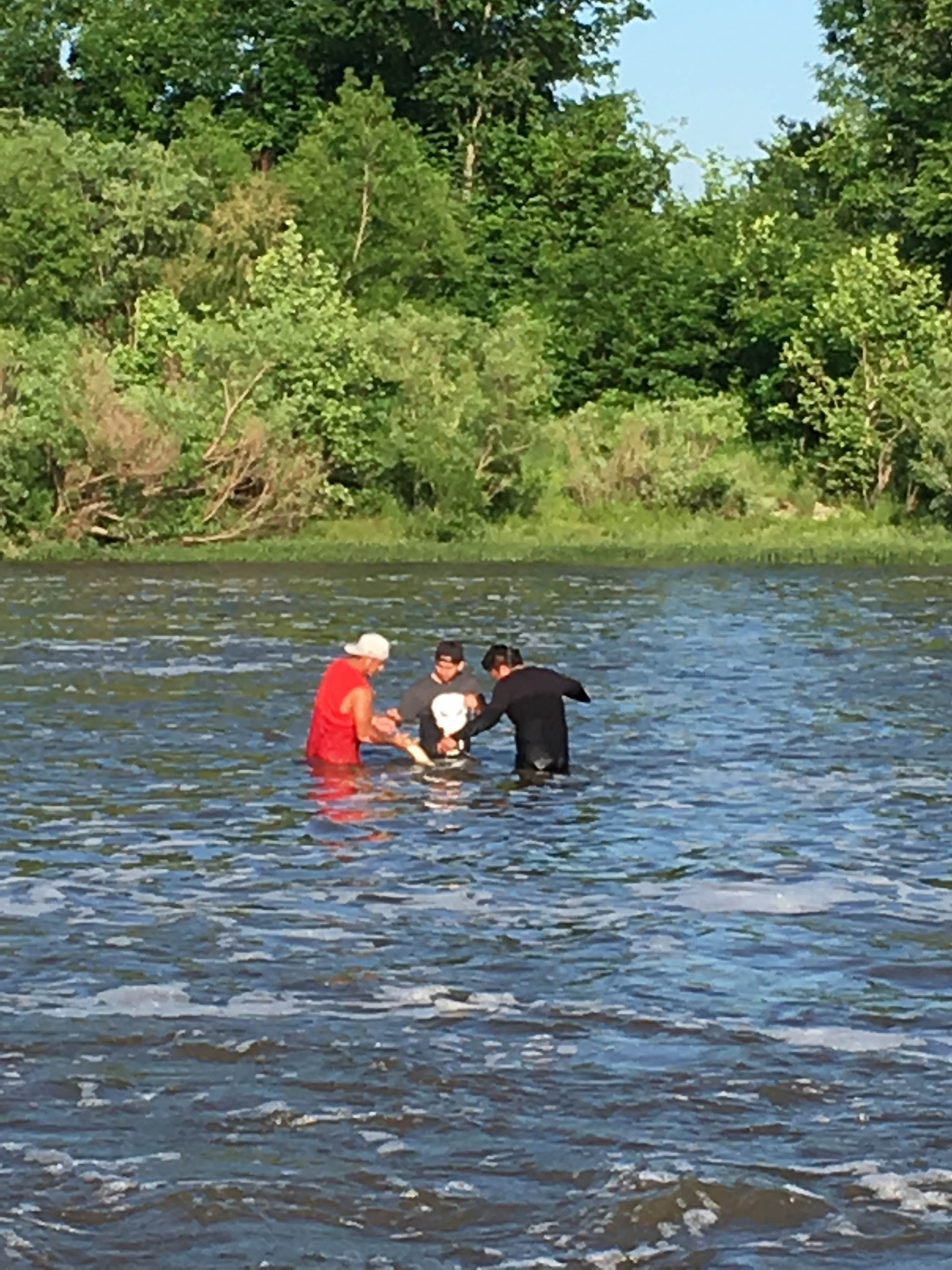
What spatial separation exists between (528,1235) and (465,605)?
33041mm

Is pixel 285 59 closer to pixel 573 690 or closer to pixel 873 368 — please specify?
pixel 873 368

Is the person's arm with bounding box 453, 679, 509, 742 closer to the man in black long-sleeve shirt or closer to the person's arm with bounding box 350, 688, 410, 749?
the man in black long-sleeve shirt

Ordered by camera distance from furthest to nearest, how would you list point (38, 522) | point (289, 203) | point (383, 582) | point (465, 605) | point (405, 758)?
point (289, 203)
point (38, 522)
point (383, 582)
point (465, 605)
point (405, 758)

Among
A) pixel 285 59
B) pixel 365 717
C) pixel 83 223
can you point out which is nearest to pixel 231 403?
pixel 83 223

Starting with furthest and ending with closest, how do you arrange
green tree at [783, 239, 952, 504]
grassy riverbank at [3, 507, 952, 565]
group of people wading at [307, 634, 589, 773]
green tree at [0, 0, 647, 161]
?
green tree at [0, 0, 647, 161]
green tree at [783, 239, 952, 504]
grassy riverbank at [3, 507, 952, 565]
group of people wading at [307, 634, 589, 773]

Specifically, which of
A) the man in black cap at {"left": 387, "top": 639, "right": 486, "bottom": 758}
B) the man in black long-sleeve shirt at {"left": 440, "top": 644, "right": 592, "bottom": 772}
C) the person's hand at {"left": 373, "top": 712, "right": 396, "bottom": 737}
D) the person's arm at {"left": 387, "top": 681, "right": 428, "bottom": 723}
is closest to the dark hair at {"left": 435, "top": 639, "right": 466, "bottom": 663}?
the man in black cap at {"left": 387, "top": 639, "right": 486, "bottom": 758}

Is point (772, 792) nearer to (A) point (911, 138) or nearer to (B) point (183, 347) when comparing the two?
(B) point (183, 347)

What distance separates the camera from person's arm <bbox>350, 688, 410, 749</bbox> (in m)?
20.7

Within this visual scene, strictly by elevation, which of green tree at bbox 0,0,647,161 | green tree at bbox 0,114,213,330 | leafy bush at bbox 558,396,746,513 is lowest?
leafy bush at bbox 558,396,746,513

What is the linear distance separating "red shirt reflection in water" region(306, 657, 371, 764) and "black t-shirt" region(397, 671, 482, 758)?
54 centimetres

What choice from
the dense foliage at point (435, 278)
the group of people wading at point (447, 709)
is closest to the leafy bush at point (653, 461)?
the dense foliage at point (435, 278)

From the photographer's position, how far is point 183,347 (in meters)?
61.0

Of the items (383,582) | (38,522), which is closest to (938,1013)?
(383,582)

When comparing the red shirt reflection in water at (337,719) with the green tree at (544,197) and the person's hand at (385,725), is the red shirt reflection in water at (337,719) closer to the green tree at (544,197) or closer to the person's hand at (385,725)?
the person's hand at (385,725)
